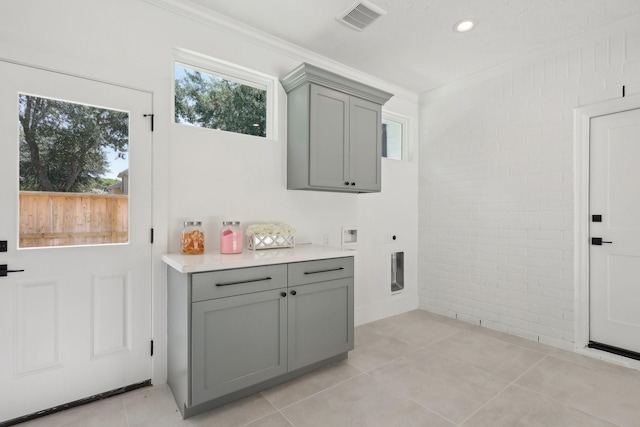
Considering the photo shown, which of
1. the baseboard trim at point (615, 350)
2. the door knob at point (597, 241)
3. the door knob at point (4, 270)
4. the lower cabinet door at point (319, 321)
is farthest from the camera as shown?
the door knob at point (597, 241)

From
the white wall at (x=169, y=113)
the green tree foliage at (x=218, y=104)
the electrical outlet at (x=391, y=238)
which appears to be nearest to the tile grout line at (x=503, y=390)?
the white wall at (x=169, y=113)

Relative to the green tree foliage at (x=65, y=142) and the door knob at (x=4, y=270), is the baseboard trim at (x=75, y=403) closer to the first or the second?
the door knob at (x=4, y=270)

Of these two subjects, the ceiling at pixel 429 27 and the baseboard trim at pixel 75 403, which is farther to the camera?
the ceiling at pixel 429 27

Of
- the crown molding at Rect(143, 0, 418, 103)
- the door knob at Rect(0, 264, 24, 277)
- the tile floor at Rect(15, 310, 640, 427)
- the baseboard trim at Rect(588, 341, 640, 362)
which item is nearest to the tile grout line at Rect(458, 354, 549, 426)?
the tile floor at Rect(15, 310, 640, 427)

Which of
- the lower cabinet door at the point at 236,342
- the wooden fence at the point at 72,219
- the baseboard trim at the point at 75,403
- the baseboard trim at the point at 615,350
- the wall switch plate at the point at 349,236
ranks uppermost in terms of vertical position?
the wooden fence at the point at 72,219

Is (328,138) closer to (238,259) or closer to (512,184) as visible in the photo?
(238,259)

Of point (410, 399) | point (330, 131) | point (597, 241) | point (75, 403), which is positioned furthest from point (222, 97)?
point (597, 241)

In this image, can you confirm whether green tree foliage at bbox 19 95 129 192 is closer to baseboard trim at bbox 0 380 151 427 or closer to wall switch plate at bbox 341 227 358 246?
baseboard trim at bbox 0 380 151 427

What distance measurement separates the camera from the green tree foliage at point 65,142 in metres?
1.97

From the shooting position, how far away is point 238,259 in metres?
2.11

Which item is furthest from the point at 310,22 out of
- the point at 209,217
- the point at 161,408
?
the point at 161,408

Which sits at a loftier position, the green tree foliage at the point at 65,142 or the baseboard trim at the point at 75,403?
the green tree foliage at the point at 65,142

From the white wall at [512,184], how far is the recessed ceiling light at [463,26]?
3.13 ft

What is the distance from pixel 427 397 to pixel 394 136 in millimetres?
3055
